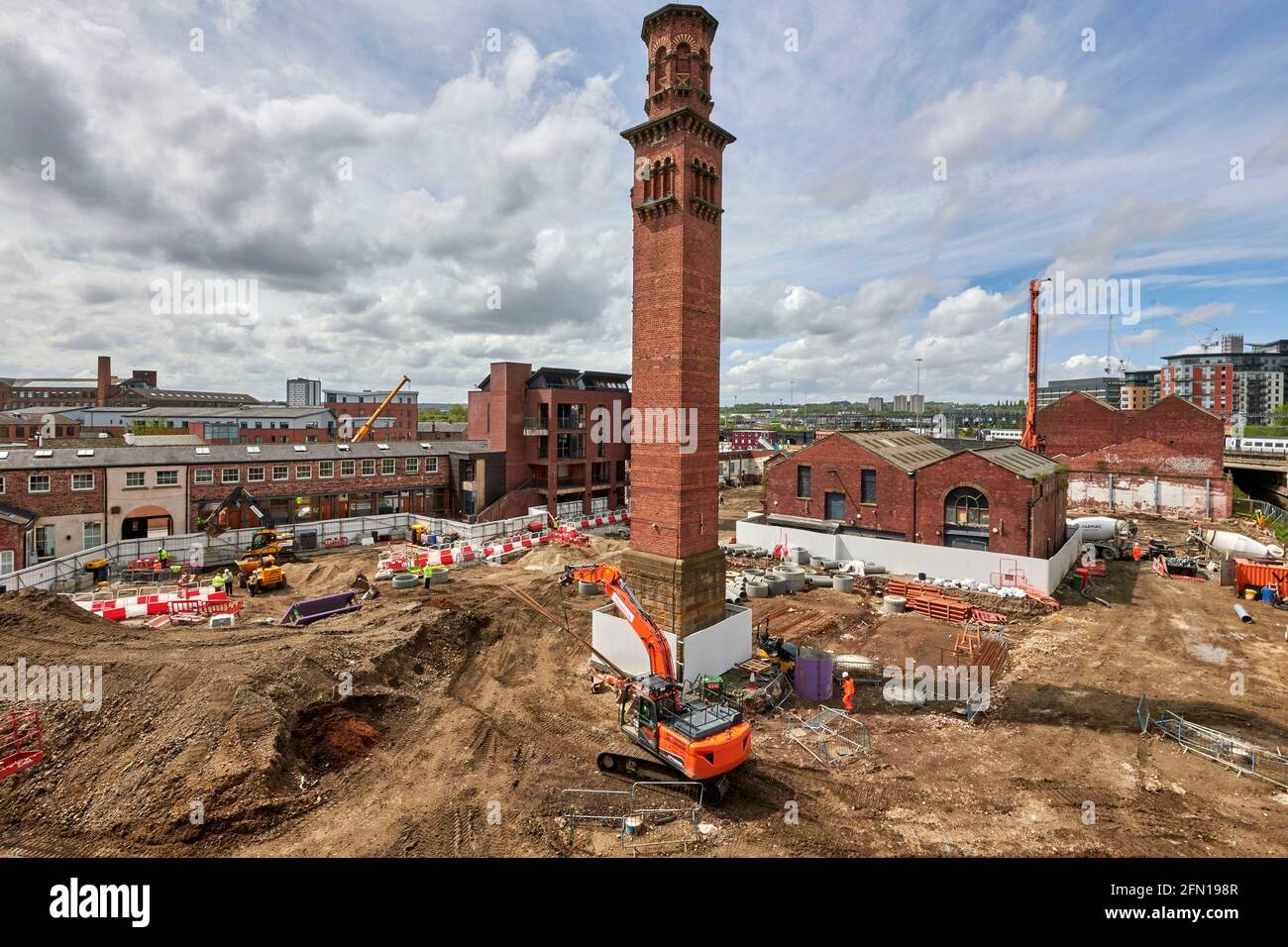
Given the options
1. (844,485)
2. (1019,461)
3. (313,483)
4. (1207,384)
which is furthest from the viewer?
(1207,384)

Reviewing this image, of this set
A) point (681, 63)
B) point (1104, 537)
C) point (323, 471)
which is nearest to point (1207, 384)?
point (1104, 537)

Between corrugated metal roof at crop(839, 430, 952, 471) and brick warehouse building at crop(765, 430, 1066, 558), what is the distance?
0.36 feet

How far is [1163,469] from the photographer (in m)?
54.5

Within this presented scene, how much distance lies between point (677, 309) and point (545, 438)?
36.8 meters

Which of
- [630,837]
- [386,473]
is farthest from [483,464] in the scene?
[630,837]

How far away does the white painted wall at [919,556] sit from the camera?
104 ft

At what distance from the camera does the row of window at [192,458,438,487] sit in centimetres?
4284

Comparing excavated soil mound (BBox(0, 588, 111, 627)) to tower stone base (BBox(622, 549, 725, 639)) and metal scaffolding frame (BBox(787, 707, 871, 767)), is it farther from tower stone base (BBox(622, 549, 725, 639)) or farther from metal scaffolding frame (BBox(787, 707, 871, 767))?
metal scaffolding frame (BBox(787, 707, 871, 767))

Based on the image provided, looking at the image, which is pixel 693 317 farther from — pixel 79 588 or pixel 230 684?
pixel 79 588

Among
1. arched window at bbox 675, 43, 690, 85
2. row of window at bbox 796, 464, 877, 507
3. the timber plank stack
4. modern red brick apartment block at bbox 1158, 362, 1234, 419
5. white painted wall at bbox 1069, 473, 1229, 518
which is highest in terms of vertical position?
modern red brick apartment block at bbox 1158, 362, 1234, 419

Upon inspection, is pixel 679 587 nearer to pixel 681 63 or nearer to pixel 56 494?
pixel 681 63

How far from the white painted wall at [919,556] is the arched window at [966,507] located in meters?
1.69

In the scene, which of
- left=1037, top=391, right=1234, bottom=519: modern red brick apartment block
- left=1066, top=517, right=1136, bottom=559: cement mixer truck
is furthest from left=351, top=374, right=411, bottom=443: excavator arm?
left=1037, top=391, right=1234, bottom=519: modern red brick apartment block

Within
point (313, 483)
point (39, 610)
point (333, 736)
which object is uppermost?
point (313, 483)
